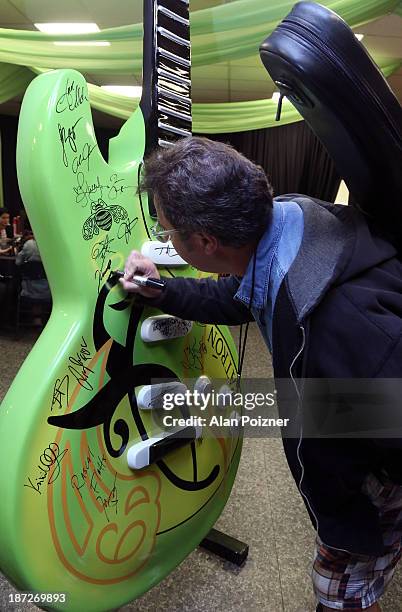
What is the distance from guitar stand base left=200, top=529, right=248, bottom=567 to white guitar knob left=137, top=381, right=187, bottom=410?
1.92 ft

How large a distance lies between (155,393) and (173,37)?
0.82 meters

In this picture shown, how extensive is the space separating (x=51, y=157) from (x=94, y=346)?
336 millimetres

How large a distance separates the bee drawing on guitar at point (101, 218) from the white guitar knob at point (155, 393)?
33 cm

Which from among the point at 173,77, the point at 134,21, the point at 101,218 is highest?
the point at 134,21

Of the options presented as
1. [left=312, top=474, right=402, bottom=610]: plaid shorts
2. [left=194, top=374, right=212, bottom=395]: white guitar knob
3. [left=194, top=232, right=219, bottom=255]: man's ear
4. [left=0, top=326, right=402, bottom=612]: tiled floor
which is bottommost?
[left=0, top=326, right=402, bottom=612]: tiled floor

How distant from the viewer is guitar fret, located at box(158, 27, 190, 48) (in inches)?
41.1

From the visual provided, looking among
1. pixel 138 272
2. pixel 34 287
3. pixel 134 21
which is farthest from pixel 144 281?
pixel 34 287

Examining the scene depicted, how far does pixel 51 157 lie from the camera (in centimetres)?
76
